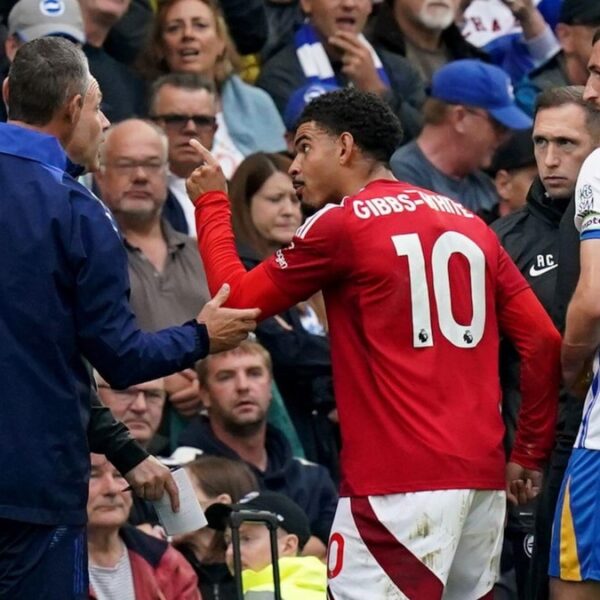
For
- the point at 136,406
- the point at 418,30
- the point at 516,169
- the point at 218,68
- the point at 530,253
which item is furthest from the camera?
the point at 418,30

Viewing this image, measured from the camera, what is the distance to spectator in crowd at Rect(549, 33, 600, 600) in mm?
6223

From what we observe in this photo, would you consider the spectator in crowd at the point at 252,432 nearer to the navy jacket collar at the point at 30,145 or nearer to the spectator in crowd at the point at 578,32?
the spectator in crowd at the point at 578,32

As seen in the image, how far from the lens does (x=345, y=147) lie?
21.9 ft

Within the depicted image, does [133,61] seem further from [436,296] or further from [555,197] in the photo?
[436,296]

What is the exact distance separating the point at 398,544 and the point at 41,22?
4431 mm

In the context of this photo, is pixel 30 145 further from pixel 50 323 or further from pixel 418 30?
pixel 418 30

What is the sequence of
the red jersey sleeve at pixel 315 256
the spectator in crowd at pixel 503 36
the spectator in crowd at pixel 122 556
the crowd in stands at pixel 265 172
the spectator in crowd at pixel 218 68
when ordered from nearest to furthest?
the red jersey sleeve at pixel 315 256
the spectator in crowd at pixel 122 556
the crowd in stands at pixel 265 172
the spectator in crowd at pixel 218 68
the spectator in crowd at pixel 503 36

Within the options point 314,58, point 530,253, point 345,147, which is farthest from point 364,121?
point 314,58

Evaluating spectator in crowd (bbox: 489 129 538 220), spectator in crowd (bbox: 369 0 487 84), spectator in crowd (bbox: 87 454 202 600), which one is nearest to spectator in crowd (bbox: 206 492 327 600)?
spectator in crowd (bbox: 87 454 202 600)

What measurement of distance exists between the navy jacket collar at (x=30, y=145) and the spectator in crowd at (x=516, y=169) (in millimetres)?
3864

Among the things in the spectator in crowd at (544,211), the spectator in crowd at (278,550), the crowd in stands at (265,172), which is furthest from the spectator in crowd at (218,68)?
the spectator in crowd at (544,211)

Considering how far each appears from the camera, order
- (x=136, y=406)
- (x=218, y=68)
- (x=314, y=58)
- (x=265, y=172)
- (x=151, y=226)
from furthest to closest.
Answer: (x=314, y=58)
(x=218, y=68)
(x=265, y=172)
(x=151, y=226)
(x=136, y=406)

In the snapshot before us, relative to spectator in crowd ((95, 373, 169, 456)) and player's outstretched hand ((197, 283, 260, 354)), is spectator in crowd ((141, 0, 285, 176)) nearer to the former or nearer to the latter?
spectator in crowd ((95, 373, 169, 456))

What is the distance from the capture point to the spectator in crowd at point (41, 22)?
9727 millimetres
